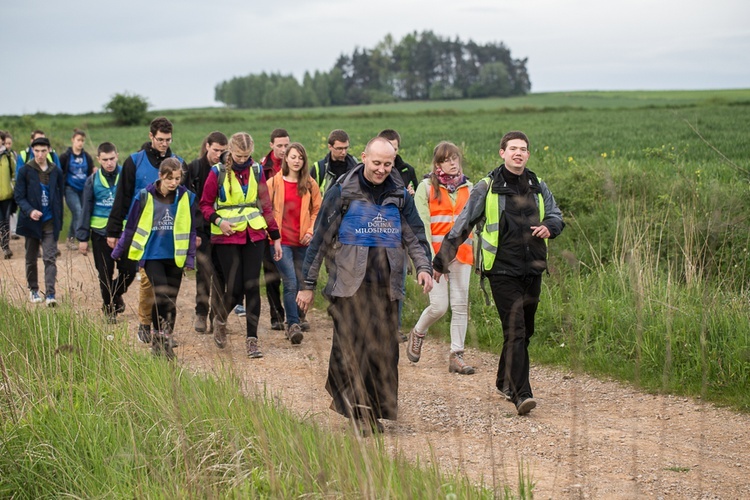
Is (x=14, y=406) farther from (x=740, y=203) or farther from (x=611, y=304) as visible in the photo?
(x=740, y=203)

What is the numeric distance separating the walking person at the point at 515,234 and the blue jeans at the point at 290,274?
3026mm

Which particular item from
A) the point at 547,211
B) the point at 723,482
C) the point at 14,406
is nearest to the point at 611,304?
the point at 547,211

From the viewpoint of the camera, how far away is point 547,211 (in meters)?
7.47

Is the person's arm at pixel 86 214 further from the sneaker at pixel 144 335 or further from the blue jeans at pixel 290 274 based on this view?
the blue jeans at pixel 290 274

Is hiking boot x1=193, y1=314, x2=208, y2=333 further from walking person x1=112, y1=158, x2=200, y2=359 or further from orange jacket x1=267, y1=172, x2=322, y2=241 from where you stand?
walking person x1=112, y1=158, x2=200, y2=359

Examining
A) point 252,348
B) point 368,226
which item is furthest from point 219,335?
point 368,226

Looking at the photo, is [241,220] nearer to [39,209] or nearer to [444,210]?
[444,210]

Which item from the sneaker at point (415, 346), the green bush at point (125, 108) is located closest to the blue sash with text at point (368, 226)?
the sneaker at point (415, 346)

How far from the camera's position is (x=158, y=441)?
17.4ft

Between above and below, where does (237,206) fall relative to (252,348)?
above

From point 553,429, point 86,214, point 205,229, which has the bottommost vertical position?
point 553,429

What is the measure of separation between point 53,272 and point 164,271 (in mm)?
3632

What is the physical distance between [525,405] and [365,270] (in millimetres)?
1615

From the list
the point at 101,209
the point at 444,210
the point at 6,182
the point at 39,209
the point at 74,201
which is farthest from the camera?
the point at 74,201
